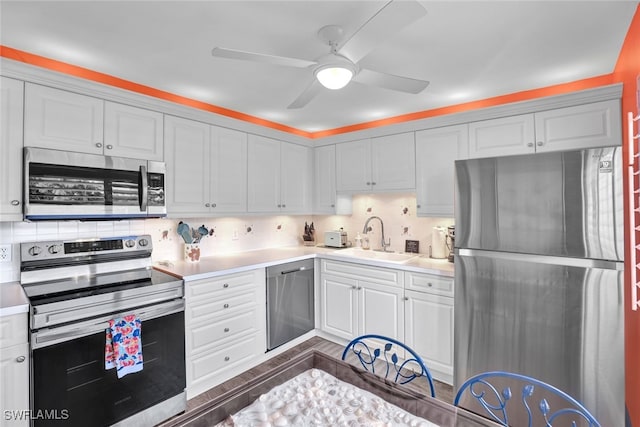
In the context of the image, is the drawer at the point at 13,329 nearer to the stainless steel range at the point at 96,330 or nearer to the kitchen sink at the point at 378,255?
the stainless steel range at the point at 96,330

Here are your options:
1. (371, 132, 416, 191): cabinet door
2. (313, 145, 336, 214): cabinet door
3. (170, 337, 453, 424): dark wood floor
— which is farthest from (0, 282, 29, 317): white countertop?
(371, 132, 416, 191): cabinet door

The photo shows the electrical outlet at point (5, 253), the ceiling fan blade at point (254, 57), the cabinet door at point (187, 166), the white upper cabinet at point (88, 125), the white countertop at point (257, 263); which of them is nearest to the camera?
the ceiling fan blade at point (254, 57)

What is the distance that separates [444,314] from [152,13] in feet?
9.20

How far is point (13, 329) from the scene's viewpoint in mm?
1611

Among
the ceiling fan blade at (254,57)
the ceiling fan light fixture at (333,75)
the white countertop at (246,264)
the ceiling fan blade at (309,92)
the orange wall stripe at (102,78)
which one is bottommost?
the white countertop at (246,264)

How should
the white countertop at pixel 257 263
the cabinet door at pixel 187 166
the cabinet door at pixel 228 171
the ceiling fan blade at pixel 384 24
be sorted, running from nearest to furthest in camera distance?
the ceiling fan blade at pixel 384 24 → the white countertop at pixel 257 263 → the cabinet door at pixel 187 166 → the cabinet door at pixel 228 171

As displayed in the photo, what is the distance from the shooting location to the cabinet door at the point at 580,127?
Answer: 6.88 ft

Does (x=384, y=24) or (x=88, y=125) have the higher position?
(x=384, y=24)

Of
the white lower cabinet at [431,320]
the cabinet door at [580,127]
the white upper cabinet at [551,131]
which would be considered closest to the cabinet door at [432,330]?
the white lower cabinet at [431,320]

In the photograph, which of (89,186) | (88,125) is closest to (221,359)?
(89,186)

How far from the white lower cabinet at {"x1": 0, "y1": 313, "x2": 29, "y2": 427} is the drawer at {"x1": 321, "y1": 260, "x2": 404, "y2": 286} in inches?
92.3

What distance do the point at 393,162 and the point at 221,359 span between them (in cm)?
240

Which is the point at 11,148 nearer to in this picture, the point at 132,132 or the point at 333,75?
the point at 132,132

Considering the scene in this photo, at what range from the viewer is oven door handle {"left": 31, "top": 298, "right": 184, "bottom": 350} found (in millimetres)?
1658
